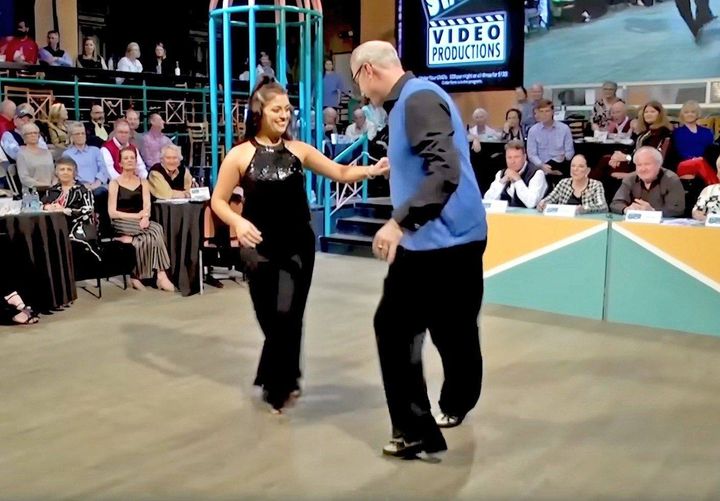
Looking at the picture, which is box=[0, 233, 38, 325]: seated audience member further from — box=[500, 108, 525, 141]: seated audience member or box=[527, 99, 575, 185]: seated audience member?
box=[500, 108, 525, 141]: seated audience member

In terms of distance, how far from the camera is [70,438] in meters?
3.09

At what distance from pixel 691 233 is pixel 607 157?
2.42m

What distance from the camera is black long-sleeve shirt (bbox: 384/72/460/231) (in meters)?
2.48

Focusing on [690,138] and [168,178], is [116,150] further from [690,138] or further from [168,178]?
[690,138]

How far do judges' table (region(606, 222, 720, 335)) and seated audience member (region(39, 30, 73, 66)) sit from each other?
7.95 meters

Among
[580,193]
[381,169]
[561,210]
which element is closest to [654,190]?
[580,193]

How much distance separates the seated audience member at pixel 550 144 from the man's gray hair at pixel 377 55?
487 centimetres

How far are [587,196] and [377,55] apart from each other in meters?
3.07

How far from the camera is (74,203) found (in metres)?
5.87

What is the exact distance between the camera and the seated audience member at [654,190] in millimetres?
5016

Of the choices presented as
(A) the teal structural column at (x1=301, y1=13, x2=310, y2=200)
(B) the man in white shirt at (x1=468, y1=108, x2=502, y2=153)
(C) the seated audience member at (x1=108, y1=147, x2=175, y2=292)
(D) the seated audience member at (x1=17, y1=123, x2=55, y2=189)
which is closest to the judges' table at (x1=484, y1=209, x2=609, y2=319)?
(C) the seated audience member at (x1=108, y1=147, x2=175, y2=292)

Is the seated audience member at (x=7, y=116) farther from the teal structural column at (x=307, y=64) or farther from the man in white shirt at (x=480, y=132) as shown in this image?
the man in white shirt at (x=480, y=132)

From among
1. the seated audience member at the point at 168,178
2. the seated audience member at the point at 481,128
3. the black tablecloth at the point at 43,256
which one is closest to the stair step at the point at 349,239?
the seated audience member at the point at 481,128

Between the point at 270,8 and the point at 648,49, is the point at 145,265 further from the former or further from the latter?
the point at 648,49
